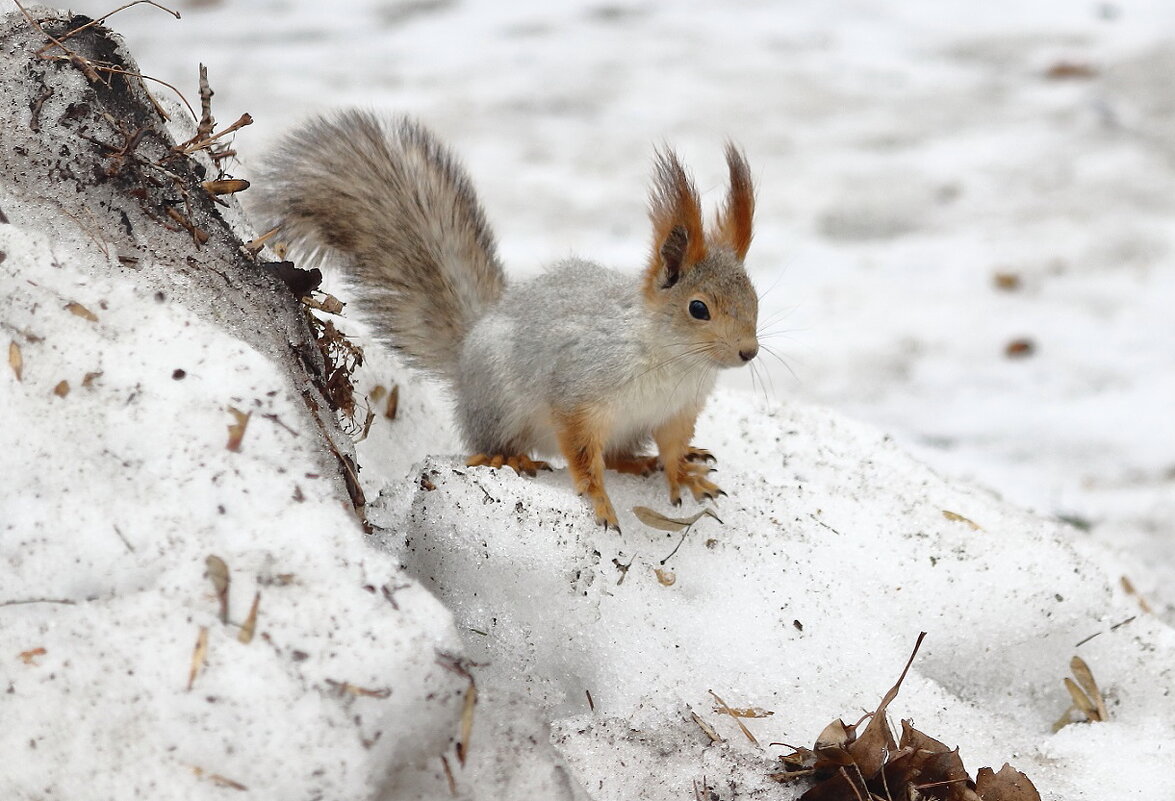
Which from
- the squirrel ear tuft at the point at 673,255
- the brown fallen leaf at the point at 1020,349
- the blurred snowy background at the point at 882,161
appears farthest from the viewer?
the brown fallen leaf at the point at 1020,349

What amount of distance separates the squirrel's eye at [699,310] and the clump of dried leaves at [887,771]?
763 millimetres

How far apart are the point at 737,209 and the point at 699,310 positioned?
0.20 meters

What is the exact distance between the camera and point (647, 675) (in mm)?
1668

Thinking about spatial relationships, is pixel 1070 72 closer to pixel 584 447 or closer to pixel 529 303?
pixel 529 303

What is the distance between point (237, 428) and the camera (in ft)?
4.44

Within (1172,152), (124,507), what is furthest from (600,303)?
(1172,152)

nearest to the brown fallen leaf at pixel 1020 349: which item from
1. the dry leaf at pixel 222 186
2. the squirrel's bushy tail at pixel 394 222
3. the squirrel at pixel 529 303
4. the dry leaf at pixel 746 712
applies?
the squirrel at pixel 529 303

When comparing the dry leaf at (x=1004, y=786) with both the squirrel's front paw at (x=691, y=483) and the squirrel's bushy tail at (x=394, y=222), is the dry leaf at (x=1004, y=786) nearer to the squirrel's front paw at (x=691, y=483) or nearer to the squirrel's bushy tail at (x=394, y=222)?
the squirrel's front paw at (x=691, y=483)

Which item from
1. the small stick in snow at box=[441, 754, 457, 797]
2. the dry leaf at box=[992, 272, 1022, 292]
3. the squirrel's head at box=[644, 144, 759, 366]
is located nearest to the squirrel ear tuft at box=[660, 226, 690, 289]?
the squirrel's head at box=[644, 144, 759, 366]

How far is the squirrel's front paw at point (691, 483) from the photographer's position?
6.89ft

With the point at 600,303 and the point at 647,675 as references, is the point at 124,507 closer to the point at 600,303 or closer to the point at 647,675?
the point at 647,675

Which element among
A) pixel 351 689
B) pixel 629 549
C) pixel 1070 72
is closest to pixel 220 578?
pixel 351 689

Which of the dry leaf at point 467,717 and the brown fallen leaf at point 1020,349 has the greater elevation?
the dry leaf at point 467,717

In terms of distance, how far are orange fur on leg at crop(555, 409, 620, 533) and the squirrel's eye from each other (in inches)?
9.8
